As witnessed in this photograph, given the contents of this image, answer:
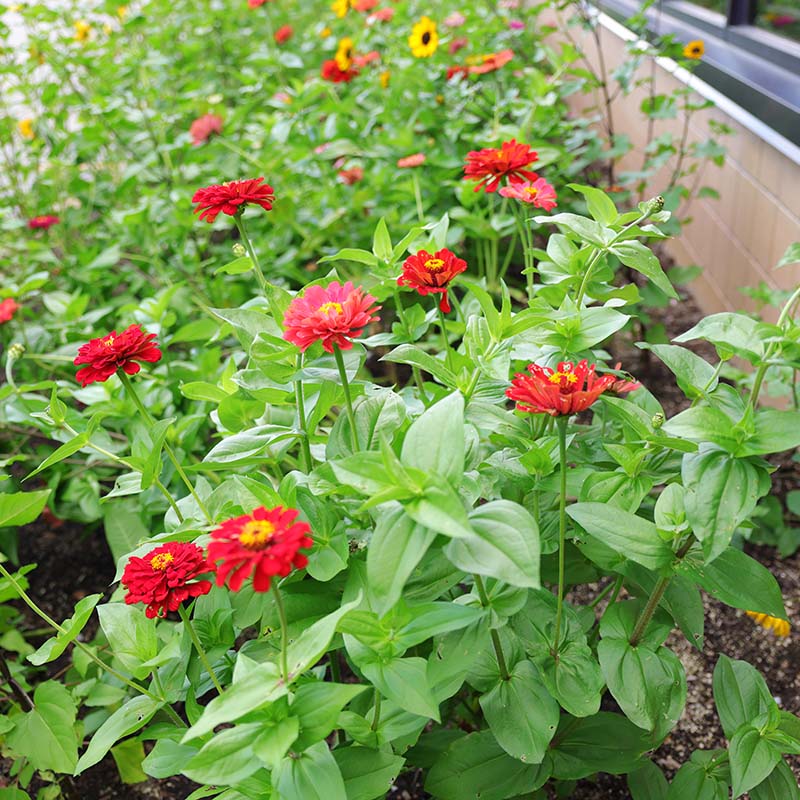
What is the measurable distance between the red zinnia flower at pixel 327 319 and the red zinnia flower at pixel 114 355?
178mm

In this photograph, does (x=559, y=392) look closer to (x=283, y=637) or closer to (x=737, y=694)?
(x=283, y=637)

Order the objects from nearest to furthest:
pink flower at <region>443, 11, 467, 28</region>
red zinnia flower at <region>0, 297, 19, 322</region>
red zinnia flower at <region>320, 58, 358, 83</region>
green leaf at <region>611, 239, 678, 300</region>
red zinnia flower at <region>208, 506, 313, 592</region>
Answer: red zinnia flower at <region>208, 506, 313, 592</region> < green leaf at <region>611, 239, 678, 300</region> < red zinnia flower at <region>0, 297, 19, 322</region> < red zinnia flower at <region>320, 58, 358, 83</region> < pink flower at <region>443, 11, 467, 28</region>

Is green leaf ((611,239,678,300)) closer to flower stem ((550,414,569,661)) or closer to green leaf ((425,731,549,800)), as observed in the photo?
flower stem ((550,414,569,661))

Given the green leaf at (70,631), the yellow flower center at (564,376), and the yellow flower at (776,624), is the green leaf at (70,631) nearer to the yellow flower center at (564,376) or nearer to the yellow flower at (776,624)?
the yellow flower center at (564,376)

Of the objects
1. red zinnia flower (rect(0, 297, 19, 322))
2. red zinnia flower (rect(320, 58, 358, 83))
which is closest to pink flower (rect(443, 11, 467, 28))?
red zinnia flower (rect(320, 58, 358, 83))

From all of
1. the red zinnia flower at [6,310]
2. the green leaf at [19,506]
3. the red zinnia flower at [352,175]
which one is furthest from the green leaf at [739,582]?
the red zinnia flower at [352,175]

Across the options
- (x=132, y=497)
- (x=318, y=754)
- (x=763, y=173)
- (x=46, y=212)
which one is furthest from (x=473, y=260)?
(x=318, y=754)

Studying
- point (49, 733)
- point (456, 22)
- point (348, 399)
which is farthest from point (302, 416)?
point (456, 22)

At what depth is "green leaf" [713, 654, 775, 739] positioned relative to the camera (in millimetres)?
961

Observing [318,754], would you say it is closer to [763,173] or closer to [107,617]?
[107,617]

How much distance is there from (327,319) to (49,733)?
71 centimetres

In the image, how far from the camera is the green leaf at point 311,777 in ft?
2.40

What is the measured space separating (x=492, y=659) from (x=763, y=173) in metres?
1.37

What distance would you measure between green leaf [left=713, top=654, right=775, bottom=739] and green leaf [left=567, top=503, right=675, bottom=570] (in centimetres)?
22
